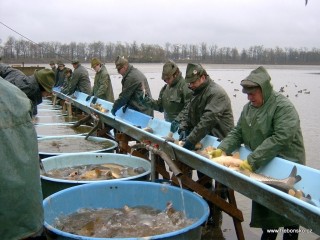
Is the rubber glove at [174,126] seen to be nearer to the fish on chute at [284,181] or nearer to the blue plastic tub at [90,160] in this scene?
the blue plastic tub at [90,160]

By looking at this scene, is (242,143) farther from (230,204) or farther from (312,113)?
(312,113)

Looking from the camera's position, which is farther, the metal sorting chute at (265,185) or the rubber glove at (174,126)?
the rubber glove at (174,126)

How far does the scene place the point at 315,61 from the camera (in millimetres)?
111562

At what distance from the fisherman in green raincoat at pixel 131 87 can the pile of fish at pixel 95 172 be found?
8.32 feet

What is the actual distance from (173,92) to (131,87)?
5.20 feet

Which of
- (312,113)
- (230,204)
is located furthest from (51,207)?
(312,113)

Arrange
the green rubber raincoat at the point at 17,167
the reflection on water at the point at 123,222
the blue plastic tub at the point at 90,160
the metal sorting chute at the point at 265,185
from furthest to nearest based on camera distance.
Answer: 1. the blue plastic tub at the point at 90,160
2. the reflection on water at the point at 123,222
3. the metal sorting chute at the point at 265,185
4. the green rubber raincoat at the point at 17,167

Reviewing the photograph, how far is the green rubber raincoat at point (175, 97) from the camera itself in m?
6.81

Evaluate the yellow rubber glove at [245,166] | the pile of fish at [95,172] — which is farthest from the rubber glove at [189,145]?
the yellow rubber glove at [245,166]

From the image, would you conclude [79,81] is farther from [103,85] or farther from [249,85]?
[249,85]

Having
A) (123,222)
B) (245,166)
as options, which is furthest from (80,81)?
(245,166)

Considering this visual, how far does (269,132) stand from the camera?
4340mm

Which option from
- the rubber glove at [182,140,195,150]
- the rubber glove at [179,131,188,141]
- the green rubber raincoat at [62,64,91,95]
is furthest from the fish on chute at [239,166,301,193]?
the green rubber raincoat at [62,64,91,95]

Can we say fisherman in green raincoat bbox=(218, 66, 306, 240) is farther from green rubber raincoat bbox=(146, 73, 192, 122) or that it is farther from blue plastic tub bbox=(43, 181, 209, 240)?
green rubber raincoat bbox=(146, 73, 192, 122)
